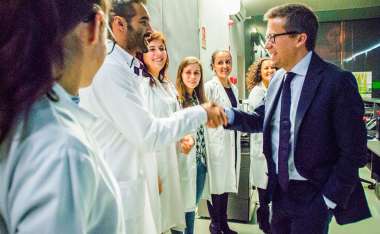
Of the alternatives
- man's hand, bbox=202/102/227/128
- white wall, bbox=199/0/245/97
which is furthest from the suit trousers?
white wall, bbox=199/0/245/97

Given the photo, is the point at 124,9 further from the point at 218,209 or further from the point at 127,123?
the point at 218,209

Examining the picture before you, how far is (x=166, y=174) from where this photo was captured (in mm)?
1957

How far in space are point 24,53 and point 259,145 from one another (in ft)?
9.51

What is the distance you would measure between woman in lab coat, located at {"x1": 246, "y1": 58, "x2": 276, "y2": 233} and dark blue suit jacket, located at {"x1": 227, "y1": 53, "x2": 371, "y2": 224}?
149 cm

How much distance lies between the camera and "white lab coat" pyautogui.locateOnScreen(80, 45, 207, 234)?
133 cm

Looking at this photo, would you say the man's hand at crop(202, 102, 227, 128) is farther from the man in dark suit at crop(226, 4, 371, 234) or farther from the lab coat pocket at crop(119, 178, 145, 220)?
the lab coat pocket at crop(119, 178, 145, 220)

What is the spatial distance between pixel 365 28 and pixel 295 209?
864 centimetres

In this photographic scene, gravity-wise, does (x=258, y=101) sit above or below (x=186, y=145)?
above

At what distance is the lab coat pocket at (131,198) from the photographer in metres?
1.36

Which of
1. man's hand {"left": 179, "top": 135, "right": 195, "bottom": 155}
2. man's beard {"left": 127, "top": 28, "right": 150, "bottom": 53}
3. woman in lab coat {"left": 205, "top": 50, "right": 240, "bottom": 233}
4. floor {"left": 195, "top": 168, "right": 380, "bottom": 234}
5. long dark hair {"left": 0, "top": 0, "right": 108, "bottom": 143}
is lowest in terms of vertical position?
floor {"left": 195, "top": 168, "right": 380, "bottom": 234}

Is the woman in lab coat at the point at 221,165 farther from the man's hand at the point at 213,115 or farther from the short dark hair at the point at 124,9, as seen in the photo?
the short dark hair at the point at 124,9

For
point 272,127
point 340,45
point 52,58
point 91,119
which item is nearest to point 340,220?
point 272,127

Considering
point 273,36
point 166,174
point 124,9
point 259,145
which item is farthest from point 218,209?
point 124,9

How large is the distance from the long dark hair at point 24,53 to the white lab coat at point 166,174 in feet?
4.59
